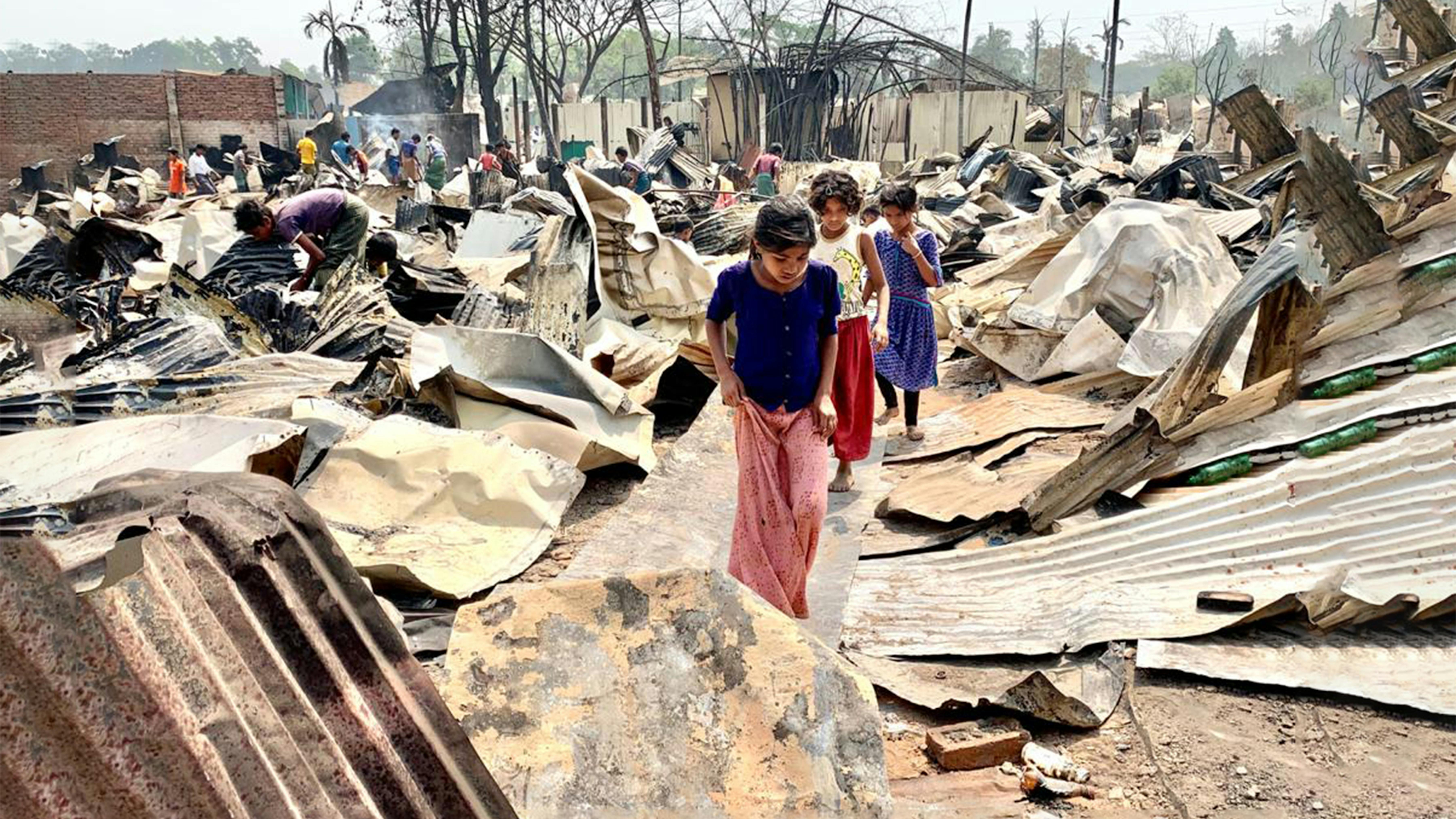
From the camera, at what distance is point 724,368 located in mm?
3541

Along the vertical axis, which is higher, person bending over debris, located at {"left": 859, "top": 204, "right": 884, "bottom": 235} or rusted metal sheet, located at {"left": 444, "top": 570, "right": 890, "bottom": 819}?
person bending over debris, located at {"left": 859, "top": 204, "right": 884, "bottom": 235}

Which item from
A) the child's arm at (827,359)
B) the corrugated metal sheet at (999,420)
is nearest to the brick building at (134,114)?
the corrugated metal sheet at (999,420)

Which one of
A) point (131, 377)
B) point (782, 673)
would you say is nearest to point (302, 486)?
point (131, 377)

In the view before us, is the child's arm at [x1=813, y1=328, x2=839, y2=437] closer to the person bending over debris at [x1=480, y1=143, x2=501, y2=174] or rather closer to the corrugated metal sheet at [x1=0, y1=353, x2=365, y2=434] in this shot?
the corrugated metal sheet at [x1=0, y1=353, x2=365, y2=434]

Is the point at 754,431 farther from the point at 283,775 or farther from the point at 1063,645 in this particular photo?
the point at 283,775

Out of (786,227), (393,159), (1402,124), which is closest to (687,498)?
(786,227)

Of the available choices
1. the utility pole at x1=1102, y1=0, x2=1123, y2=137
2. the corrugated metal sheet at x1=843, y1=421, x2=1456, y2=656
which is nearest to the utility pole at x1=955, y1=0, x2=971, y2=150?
the utility pole at x1=1102, y1=0, x2=1123, y2=137

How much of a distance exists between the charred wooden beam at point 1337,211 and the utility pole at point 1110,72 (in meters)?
20.5

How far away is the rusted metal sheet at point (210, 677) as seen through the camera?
3.28 ft

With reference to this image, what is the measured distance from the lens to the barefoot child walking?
14.9 feet

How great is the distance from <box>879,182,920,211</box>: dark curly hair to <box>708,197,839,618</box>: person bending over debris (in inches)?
77.8

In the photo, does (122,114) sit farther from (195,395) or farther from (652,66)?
(195,395)

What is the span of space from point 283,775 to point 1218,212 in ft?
26.8

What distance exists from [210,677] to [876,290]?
3.80 m
